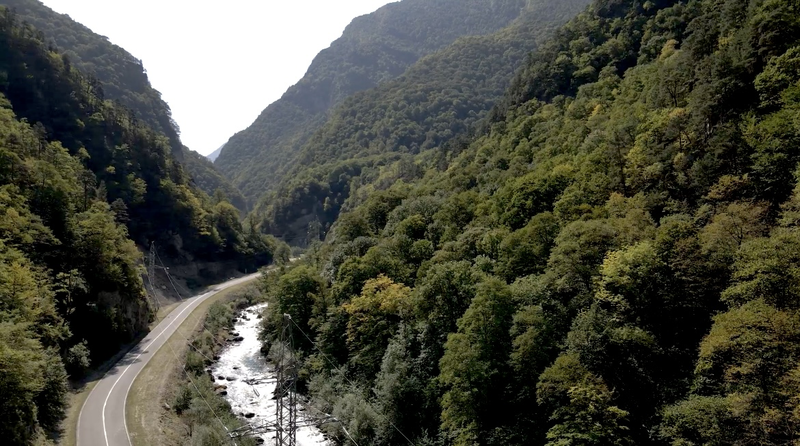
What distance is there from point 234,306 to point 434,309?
193ft

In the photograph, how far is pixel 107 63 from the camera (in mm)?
167375

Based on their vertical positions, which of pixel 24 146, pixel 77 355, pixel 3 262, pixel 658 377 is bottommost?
pixel 658 377

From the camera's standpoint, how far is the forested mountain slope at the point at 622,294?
2161cm

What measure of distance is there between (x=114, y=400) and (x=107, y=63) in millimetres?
171078

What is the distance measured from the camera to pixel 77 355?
4306 centimetres

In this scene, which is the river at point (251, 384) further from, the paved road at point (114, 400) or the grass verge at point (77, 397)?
the grass verge at point (77, 397)

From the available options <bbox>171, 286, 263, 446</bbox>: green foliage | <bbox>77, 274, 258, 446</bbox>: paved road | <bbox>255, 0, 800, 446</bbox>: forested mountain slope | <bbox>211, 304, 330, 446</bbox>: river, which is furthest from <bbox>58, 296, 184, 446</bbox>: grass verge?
<bbox>255, 0, 800, 446</bbox>: forested mountain slope

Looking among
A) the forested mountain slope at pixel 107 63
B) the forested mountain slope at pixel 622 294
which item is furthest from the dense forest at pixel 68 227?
the forested mountain slope at pixel 107 63

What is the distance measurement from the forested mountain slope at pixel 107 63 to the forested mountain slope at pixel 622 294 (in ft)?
473

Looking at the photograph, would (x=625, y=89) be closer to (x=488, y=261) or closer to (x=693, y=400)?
(x=488, y=261)

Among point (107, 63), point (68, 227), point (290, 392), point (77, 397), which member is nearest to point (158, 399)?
point (77, 397)

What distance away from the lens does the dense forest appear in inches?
1364

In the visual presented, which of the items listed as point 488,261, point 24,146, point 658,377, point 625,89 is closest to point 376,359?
point 488,261

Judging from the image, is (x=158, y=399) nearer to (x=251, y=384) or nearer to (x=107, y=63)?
(x=251, y=384)
